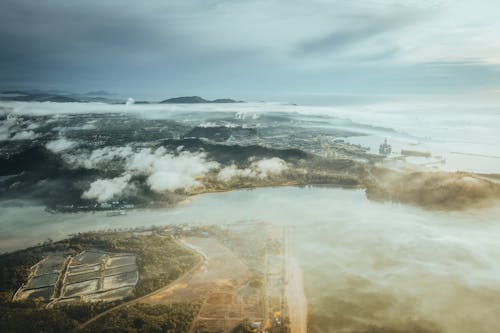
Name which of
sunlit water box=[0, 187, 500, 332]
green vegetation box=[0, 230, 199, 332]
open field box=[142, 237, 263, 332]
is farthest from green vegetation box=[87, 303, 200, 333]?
sunlit water box=[0, 187, 500, 332]

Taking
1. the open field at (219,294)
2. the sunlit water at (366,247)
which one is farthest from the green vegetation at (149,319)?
the sunlit water at (366,247)

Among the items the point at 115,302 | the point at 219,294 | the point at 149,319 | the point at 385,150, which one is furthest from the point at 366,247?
the point at 385,150

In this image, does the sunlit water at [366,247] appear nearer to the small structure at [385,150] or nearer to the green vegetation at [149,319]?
the green vegetation at [149,319]

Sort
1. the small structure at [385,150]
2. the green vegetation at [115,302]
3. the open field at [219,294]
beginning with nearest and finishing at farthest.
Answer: the green vegetation at [115,302] → the open field at [219,294] → the small structure at [385,150]

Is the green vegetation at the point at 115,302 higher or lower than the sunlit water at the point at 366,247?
lower

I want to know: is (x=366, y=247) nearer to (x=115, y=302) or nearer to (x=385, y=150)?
(x=115, y=302)
